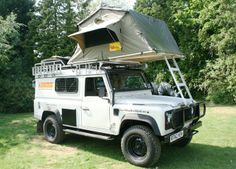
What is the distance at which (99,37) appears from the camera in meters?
6.33

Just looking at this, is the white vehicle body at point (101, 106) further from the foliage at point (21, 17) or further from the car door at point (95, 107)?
the foliage at point (21, 17)

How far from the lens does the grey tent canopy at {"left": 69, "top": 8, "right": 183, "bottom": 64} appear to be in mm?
5656

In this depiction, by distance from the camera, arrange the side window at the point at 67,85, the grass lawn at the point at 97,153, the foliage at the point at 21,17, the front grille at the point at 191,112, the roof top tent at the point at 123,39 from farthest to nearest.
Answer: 1. the foliage at the point at 21,17
2. the side window at the point at 67,85
3. the roof top tent at the point at 123,39
4. the front grille at the point at 191,112
5. the grass lawn at the point at 97,153

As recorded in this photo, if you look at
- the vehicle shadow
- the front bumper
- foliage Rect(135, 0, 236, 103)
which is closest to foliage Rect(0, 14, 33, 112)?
the vehicle shadow

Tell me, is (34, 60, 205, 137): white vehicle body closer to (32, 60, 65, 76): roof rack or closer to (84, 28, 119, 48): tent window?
(32, 60, 65, 76): roof rack

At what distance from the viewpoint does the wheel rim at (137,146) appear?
17.1ft

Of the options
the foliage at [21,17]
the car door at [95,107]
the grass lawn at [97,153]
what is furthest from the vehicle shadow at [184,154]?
the foliage at [21,17]

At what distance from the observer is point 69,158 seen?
580cm

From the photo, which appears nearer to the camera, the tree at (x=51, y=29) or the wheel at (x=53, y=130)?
the wheel at (x=53, y=130)

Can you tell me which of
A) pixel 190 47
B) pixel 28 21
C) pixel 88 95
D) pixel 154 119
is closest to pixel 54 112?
pixel 88 95

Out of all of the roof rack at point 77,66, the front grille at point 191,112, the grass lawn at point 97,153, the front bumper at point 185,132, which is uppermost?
the roof rack at point 77,66

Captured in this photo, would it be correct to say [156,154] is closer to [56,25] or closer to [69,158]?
[69,158]

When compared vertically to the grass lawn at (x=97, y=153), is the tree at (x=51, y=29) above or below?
above

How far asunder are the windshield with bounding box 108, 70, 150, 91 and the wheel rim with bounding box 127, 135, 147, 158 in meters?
1.14
